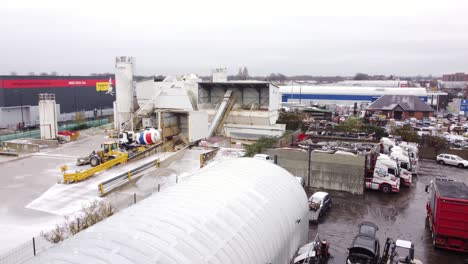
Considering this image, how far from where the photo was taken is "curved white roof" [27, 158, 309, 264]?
647cm

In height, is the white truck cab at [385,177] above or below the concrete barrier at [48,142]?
below

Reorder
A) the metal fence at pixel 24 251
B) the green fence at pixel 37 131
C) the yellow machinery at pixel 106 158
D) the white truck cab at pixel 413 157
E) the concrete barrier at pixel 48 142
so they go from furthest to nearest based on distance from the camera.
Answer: the green fence at pixel 37 131, the concrete barrier at pixel 48 142, the white truck cab at pixel 413 157, the yellow machinery at pixel 106 158, the metal fence at pixel 24 251

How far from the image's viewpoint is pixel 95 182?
18344 millimetres

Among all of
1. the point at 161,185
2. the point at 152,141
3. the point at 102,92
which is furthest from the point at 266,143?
the point at 102,92

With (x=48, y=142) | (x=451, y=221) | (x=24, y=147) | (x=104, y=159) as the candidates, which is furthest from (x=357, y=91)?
(x=451, y=221)

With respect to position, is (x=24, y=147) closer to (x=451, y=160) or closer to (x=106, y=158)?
(x=106, y=158)

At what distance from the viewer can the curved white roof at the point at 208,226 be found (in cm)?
647

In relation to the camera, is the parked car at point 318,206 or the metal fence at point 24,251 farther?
the parked car at point 318,206

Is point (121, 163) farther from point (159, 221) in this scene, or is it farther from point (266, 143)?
point (159, 221)

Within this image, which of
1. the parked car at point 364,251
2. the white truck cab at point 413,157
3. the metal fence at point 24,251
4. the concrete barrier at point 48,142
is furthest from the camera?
the concrete barrier at point 48,142

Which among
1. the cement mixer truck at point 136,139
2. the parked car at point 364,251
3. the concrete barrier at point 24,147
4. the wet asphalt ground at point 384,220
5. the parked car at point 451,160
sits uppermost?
the cement mixer truck at point 136,139

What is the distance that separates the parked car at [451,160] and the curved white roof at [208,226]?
817 inches

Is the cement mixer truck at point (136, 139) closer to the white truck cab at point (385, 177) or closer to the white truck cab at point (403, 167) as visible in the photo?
the white truck cab at point (385, 177)

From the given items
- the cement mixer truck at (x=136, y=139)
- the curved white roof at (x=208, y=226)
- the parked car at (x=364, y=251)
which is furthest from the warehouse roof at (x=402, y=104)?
the curved white roof at (x=208, y=226)
